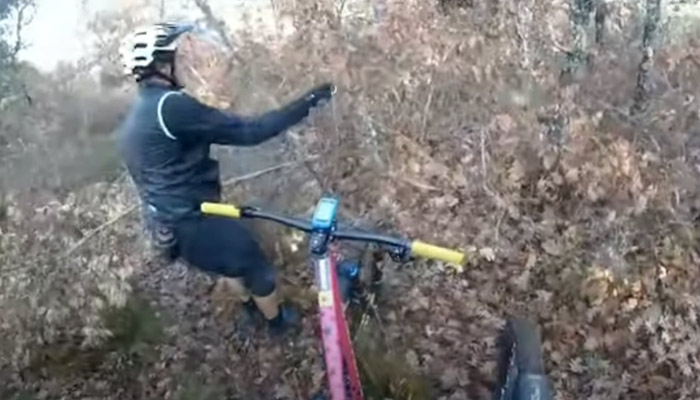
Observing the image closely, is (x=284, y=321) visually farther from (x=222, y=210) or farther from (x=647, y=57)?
(x=647, y=57)

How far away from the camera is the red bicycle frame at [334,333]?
4176mm

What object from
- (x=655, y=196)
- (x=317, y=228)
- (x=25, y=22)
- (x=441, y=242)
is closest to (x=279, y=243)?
(x=441, y=242)

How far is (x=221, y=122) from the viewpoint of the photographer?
4.29 meters

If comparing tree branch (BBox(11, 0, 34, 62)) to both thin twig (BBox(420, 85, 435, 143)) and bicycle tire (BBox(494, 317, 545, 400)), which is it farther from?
bicycle tire (BBox(494, 317, 545, 400))

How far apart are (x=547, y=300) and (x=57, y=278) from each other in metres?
2.60

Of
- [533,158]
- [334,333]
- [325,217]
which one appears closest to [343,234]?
[325,217]

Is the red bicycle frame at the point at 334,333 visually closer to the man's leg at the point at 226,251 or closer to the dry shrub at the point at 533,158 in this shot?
the man's leg at the point at 226,251

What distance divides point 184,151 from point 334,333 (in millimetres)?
963

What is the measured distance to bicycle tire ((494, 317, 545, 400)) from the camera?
15.0 feet

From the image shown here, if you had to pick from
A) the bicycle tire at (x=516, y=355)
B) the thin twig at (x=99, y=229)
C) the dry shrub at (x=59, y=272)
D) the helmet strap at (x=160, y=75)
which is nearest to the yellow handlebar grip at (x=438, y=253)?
the bicycle tire at (x=516, y=355)

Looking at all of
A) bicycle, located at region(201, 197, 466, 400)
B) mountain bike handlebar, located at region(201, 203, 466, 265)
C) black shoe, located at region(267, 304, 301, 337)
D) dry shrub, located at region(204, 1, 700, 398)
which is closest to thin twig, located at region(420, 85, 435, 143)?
dry shrub, located at region(204, 1, 700, 398)

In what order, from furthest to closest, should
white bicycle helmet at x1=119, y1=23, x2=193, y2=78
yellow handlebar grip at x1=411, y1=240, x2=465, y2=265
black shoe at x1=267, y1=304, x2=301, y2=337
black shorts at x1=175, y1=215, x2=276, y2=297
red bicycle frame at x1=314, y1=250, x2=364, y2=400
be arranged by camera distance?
black shoe at x1=267, y1=304, x2=301, y2=337 < black shorts at x1=175, y1=215, x2=276, y2=297 < white bicycle helmet at x1=119, y1=23, x2=193, y2=78 < red bicycle frame at x1=314, y1=250, x2=364, y2=400 < yellow handlebar grip at x1=411, y1=240, x2=465, y2=265

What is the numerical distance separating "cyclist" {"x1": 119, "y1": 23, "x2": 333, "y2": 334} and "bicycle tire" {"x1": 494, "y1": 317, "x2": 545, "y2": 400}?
1.09 m

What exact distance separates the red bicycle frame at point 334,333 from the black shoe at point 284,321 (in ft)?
2.35
